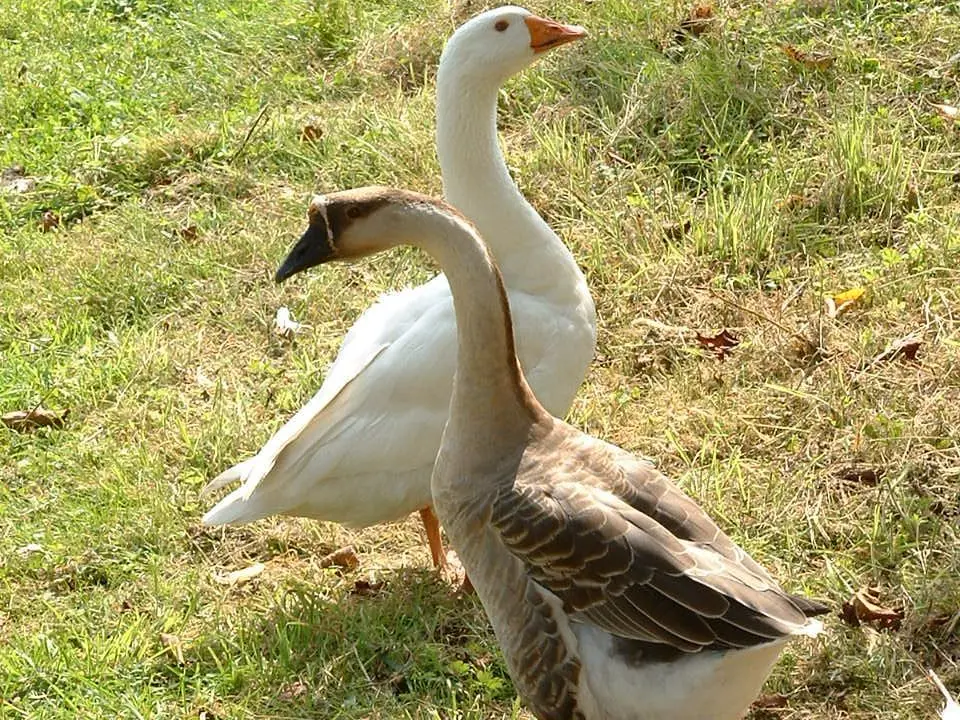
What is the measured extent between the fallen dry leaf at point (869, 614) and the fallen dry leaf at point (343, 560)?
1.53 m

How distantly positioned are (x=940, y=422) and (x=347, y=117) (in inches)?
140

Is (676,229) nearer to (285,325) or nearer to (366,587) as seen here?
(285,325)

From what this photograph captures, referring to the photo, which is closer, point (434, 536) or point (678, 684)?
point (678, 684)

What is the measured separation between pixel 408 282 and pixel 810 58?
2.09 meters

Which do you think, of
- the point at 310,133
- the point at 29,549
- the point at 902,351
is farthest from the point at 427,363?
the point at 310,133

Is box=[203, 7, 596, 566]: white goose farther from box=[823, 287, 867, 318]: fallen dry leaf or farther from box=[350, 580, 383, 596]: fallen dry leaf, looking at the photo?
box=[823, 287, 867, 318]: fallen dry leaf

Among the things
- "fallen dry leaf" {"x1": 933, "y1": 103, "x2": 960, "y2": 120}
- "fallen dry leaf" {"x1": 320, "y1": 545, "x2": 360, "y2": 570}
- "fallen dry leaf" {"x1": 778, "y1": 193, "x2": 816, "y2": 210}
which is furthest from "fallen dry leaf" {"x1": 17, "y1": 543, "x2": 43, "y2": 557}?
"fallen dry leaf" {"x1": 933, "y1": 103, "x2": 960, "y2": 120}

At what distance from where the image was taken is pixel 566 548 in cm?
297

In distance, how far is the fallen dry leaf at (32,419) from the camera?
5.00 metres

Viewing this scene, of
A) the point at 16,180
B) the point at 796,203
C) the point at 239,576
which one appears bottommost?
the point at 239,576

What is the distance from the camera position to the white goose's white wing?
380cm

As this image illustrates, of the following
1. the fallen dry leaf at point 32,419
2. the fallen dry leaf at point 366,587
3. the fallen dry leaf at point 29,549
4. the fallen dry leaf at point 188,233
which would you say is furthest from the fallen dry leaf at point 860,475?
the fallen dry leaf at point 188,233

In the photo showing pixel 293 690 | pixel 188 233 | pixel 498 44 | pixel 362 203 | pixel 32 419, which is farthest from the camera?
pixel 188 233

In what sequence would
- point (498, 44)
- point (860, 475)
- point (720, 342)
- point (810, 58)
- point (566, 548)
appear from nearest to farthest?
point (566, 548), point (860, 475), point (498, 44), point (720, 342), point (810, 58)
